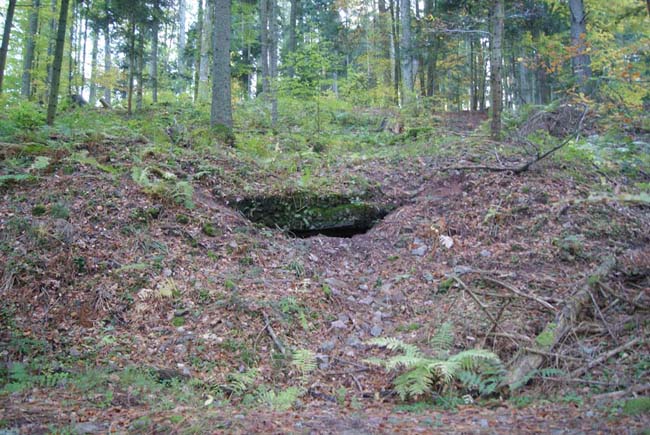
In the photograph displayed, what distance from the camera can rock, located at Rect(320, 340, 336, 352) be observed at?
564cm

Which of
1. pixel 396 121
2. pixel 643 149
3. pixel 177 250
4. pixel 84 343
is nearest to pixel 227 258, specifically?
pixel 177 250

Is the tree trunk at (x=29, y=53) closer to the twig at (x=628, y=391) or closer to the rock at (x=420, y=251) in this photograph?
the rock at (x=420, y=251)

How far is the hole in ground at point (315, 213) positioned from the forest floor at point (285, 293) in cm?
21

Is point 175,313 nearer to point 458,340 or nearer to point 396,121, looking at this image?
point 458,340

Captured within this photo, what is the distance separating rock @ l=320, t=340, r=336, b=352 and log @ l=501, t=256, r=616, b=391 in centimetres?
204

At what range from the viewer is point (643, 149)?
9.83 meters

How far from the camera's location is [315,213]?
29.2 ft

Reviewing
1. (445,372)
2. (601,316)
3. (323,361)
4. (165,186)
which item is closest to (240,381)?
(323,361)

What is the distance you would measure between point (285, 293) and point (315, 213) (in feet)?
8.85

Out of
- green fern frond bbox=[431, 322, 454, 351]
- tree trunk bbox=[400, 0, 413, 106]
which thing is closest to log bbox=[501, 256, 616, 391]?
green fern frond bbox=[431, 322, 454, 351]

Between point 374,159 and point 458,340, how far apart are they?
6866mm

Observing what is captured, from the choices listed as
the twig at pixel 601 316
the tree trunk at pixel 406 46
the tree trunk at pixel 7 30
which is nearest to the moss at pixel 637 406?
the twig at pixel 601 316

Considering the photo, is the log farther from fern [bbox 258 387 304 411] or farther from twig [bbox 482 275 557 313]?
fern [bbox 258 387 304 411]

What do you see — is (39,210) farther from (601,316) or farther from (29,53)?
(29,53)
